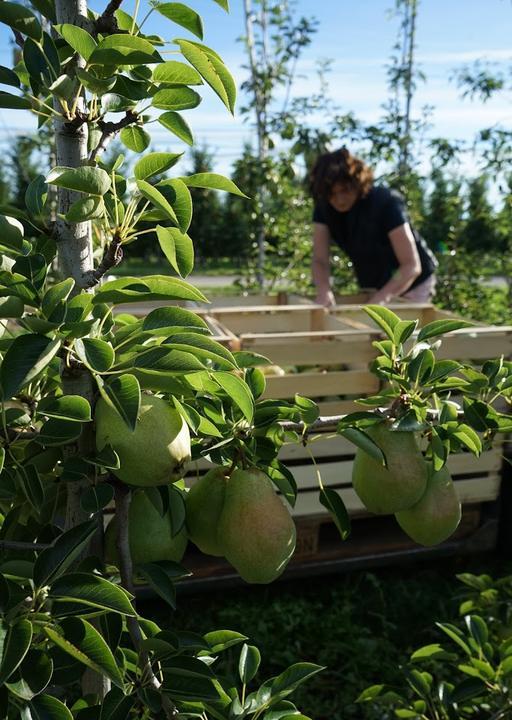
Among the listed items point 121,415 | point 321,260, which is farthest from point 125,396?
point 321,260

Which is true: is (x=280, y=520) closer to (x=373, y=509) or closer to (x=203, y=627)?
(x=373, y=509)

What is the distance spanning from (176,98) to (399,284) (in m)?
2.42

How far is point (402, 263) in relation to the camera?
304 cm

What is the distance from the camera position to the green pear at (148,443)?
0.66m

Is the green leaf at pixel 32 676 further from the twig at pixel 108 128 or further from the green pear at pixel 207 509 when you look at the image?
the twig at pixel 108 128

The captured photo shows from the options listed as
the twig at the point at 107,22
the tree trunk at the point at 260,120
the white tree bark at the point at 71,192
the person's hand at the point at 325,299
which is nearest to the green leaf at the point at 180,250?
the white tree bark at the point at 71,192

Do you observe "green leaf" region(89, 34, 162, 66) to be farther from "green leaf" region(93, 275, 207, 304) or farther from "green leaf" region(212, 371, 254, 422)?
"green leaf" region(212, 371, 254, 422)

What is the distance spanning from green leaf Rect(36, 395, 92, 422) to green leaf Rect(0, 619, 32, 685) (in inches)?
7.1

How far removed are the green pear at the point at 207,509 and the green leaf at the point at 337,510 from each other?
132 mm

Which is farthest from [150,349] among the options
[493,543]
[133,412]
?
[493,543]

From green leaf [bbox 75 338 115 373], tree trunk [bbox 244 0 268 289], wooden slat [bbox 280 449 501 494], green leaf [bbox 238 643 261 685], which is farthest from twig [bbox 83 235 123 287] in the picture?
tree trunk [bbox 244 0 268 289]

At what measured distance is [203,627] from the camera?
223cm

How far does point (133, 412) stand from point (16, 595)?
210 mm

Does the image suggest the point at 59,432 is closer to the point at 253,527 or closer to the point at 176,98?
the point at 253,527
